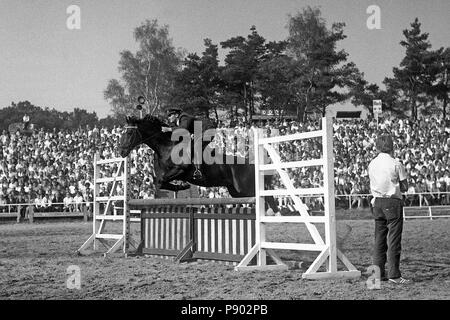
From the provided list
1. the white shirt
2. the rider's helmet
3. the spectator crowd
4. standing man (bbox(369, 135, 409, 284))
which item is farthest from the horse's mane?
the spectator crowd

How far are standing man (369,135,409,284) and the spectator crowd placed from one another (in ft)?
49.6

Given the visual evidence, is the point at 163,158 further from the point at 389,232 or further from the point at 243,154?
the point at 243,154

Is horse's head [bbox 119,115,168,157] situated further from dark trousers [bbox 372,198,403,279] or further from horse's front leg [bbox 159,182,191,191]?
dark trousers [bbox 372,198,403,279]

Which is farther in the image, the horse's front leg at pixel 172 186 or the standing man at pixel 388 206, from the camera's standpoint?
the horse's front leg at pixel 172 186

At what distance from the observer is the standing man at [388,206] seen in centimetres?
684

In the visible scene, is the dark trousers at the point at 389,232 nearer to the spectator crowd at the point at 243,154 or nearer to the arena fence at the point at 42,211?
the spectator crowd at the point at 243,154

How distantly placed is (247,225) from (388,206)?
98.1 inches

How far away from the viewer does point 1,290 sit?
22.5 ft

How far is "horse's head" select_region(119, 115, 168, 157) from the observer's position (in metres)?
11.0

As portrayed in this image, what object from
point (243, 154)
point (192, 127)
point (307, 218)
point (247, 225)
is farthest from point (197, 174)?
point (243, 154)

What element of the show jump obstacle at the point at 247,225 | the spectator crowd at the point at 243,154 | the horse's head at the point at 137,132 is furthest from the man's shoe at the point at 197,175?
the spectator crowd at the point at 243,154

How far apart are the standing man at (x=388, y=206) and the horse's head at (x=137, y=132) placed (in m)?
5.15

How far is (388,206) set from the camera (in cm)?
696
